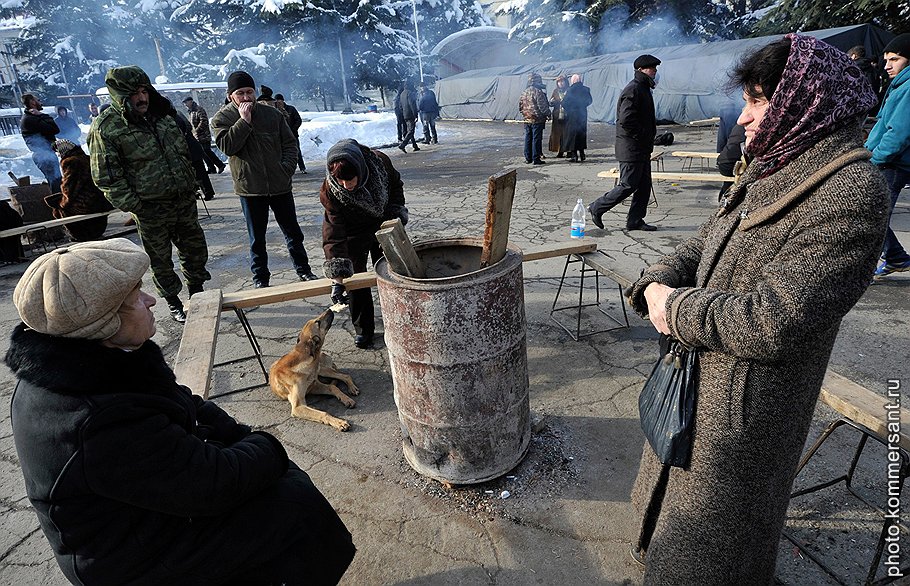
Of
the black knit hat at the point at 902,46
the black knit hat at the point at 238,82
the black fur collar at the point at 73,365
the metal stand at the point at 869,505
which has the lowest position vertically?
the metal stand at the point at 869,505

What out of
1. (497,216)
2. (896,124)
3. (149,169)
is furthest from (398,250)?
(896,124)

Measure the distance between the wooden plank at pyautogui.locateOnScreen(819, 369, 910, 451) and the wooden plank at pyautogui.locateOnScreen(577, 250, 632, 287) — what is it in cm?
137

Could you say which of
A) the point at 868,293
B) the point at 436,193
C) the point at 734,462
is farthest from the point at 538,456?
the point at 436,193

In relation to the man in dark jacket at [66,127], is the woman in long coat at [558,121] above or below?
below

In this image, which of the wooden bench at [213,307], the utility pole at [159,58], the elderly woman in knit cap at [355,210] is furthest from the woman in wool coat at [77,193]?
the utility pole at [159,58]

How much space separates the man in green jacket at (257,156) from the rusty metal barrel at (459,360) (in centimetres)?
292

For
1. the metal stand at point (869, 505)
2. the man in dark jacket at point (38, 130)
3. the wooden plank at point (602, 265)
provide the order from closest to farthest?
the metal stand at point (869, 505) < the wooden plank at point (602, 265) < the man in dark jacket at point (38, 130)

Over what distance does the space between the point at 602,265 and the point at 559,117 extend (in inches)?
364

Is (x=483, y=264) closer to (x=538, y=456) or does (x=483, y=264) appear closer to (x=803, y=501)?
(x=538, y=456)

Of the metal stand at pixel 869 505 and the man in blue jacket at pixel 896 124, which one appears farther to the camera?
the man in blue jacket at pixel 896 124

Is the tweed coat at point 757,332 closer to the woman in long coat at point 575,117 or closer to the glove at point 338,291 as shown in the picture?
the glove at point 338,291

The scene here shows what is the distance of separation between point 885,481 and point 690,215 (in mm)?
5342

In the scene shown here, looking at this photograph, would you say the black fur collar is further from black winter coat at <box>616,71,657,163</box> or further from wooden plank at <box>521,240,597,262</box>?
black winter coat at <box>616,71,657,163</box>

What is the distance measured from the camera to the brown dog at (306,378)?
338 cm
